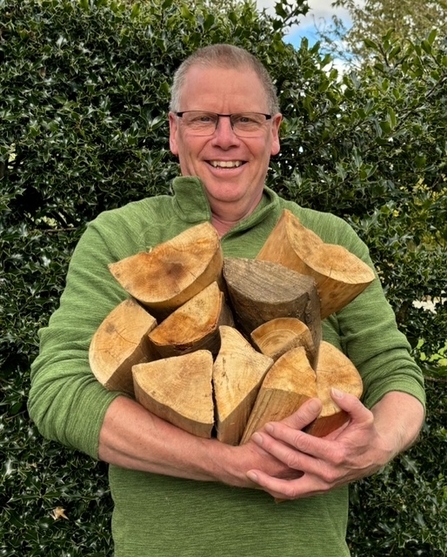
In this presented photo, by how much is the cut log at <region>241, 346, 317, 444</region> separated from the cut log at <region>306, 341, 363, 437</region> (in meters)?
0.06

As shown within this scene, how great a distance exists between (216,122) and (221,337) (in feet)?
2.81

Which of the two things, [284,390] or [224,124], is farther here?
[224,124]

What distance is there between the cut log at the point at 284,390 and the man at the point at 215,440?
0.03 m

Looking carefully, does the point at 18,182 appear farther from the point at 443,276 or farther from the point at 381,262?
the point at 443,276

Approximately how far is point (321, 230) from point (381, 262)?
0.87m

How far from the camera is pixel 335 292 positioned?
5.62ft

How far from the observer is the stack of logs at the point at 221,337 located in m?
1.51

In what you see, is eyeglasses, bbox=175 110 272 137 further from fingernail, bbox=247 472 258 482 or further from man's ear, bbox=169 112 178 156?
fingernail, bbox=247 472 258 482

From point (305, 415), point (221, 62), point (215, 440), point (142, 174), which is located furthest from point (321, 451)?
point (142, 174)

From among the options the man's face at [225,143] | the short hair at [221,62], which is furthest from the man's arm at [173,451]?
the short hair at [221,62]

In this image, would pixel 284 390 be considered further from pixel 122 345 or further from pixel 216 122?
pixel 216 122

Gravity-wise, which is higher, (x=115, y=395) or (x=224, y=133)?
(x=224, y=133)

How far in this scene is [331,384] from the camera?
1.67 m

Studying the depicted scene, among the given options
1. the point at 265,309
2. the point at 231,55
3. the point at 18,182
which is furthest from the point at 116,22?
the point at 265,309
